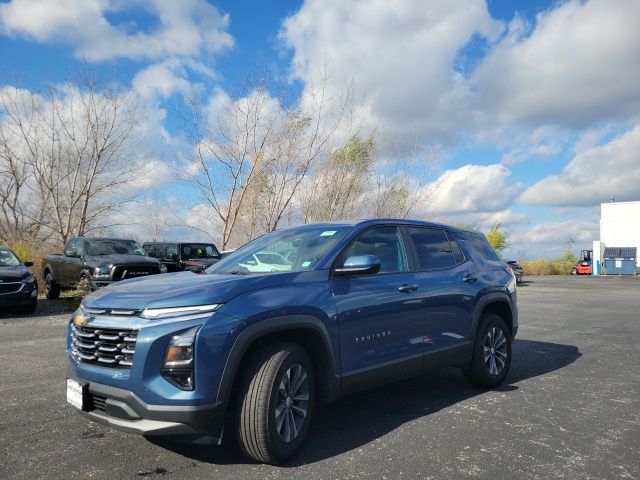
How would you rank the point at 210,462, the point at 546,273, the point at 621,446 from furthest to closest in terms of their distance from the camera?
the point at 546,273 → the point at 621,446 → the point at 210,462

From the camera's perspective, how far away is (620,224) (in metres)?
58.5

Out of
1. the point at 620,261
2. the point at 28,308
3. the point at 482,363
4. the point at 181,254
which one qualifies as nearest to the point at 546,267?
the point at 620,261

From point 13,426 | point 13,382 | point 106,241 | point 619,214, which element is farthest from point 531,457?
point 619,214

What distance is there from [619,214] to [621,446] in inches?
2448

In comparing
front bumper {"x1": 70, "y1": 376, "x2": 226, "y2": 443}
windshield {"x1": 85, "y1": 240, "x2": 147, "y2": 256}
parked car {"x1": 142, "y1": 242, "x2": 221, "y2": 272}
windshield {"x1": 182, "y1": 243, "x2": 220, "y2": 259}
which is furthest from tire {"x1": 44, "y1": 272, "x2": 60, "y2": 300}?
front bumper {"x1": 70, "y1": 376, "x2": 226, "y2": 443}

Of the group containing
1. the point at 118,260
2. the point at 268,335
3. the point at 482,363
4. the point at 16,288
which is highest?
the point at 118,260

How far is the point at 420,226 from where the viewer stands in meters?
5.61

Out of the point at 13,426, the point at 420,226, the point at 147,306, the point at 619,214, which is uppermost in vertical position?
the point at 619,214

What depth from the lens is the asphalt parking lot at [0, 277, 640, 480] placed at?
3744 mm

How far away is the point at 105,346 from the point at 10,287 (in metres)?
9.32

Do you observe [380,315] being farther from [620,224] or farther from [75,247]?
[620,224]

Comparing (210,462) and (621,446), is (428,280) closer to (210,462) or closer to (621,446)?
(621,446)

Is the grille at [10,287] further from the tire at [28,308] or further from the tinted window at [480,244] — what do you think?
the tinted window at [480,244]

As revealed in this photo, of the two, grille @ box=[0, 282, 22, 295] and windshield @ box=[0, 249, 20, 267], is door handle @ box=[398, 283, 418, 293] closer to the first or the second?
grille @ box=[0, 282, 22, 295]
